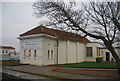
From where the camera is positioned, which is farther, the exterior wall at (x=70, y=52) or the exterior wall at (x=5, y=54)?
the exterior wall at (x=5, y=54)

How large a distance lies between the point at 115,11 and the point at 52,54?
13400 mm

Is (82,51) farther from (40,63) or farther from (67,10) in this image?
(67,10)

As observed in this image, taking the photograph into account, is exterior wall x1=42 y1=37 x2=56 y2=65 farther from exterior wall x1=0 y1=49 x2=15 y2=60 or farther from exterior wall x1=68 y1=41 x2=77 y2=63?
exterior wall x1=0 y1=49 x2=15 y2=60

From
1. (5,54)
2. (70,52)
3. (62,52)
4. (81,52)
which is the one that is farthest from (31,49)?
(5,54)

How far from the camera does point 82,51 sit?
102 ft

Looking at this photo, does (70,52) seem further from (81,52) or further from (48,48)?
(48,48)

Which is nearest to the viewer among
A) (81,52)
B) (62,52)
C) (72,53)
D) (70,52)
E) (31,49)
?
(31,49)

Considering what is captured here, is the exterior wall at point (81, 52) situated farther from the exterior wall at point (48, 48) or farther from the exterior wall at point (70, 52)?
the exterior wall at point (48, 48)

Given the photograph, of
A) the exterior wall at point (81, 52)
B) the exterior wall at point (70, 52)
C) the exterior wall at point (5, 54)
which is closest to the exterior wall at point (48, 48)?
the exterior wall at point (70, 52)

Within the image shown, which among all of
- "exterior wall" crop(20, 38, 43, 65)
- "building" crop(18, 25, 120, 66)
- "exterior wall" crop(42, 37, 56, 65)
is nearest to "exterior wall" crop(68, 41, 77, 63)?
"building" crop(18, 25, 120, 66)

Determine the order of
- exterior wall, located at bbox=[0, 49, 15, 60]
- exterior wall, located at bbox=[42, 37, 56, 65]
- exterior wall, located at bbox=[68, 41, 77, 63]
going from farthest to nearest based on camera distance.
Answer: exterior wall, located at bbox=[0, 49, 15, 60], exterior wall, located at bbox=[68, 41, 77, 63], exterior wall, located at bbox=[42, 37, 56, 65]

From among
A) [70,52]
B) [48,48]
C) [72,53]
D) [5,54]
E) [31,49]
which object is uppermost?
[48,48]

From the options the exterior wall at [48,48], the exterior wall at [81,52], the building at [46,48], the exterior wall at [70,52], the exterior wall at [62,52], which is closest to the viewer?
the exterior wall at [48,48]

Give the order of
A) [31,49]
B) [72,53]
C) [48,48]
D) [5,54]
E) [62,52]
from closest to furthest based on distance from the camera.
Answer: [48,48], [31,49], [62,52], [72,53], [5,54]
